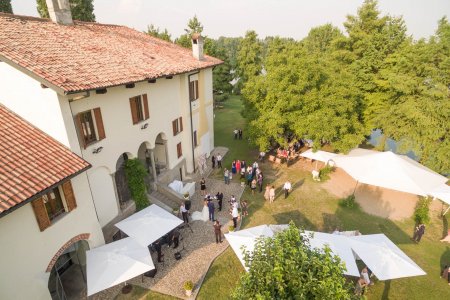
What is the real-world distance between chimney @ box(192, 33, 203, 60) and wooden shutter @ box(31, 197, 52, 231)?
16.2 meters

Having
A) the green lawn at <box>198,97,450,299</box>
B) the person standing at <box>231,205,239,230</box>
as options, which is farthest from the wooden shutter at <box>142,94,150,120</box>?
the green lawn at <box>198,97,450,299</box>

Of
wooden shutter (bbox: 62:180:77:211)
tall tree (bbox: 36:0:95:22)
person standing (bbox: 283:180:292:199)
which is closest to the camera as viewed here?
wooden shutter (bbox: 62:180:77:211)

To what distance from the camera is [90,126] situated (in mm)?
11711

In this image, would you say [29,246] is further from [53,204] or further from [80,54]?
[80,54]

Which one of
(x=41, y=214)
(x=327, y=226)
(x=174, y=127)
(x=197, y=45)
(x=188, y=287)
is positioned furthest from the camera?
(x=197, y=45)

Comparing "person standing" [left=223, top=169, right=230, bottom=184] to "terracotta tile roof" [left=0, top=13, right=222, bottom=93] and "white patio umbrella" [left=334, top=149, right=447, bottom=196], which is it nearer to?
"terracotta tile roof" [left=0, top=13, right=222, bottom=93]

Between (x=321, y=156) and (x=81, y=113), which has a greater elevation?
(x=81, y=113)

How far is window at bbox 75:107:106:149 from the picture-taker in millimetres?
11047

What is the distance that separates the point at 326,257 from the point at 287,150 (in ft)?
59.8

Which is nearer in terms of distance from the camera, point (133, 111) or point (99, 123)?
point (99, 123)

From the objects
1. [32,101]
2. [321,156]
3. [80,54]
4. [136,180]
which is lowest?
[321,156]

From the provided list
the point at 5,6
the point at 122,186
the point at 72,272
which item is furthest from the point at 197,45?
the point at 5,6

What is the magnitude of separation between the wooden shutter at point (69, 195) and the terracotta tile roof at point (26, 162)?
742mm

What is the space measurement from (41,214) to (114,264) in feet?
11.5
